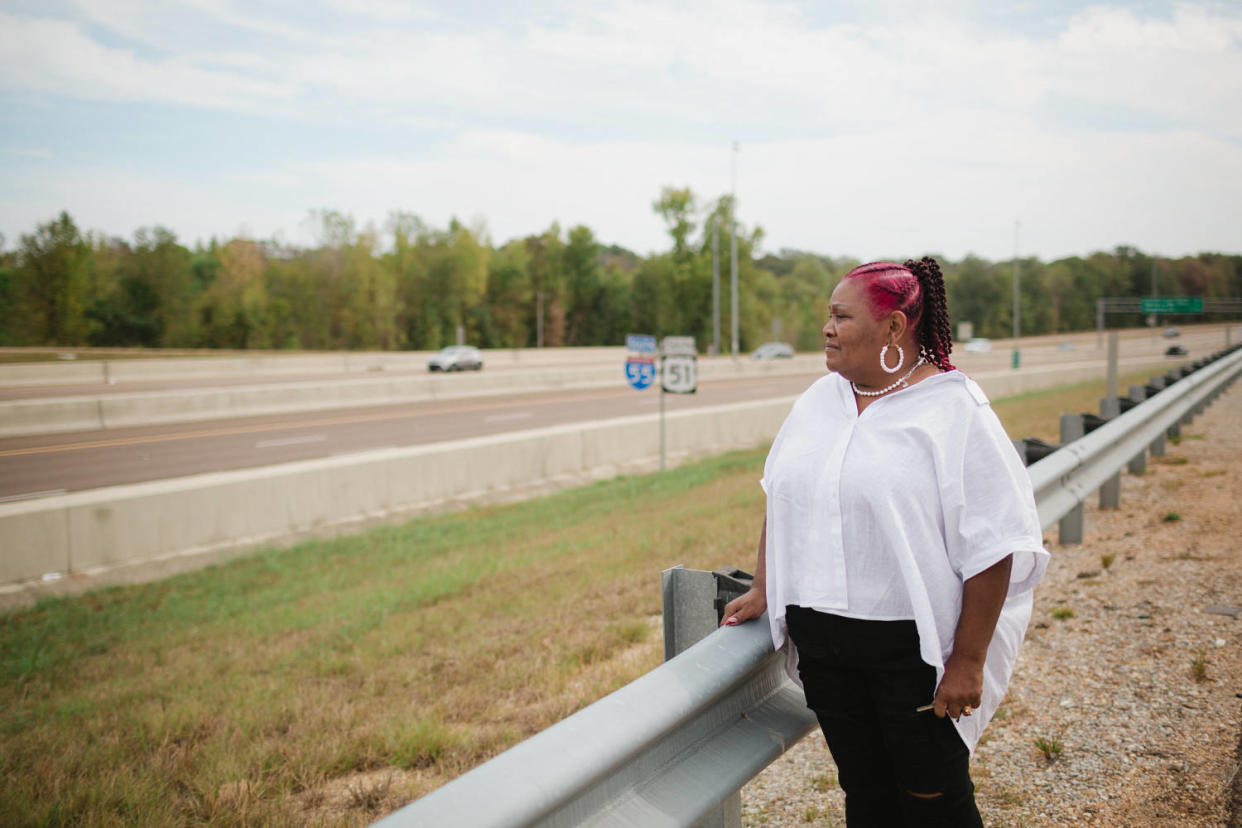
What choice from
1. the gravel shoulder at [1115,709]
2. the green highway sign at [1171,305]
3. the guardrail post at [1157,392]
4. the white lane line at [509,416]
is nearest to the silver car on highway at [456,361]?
the white lane line at [509,416]

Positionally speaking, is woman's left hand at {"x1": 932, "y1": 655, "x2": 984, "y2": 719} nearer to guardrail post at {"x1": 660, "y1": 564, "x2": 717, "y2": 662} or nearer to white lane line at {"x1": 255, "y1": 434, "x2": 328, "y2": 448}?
guardrail post at {"x1": 660, "y1": 564, "x2": 717, "y2": 662}

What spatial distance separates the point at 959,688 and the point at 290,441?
20.4 meters

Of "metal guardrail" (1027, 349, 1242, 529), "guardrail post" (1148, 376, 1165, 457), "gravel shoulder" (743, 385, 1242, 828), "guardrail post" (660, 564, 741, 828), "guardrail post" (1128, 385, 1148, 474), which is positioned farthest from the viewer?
"guardrail post" (1148, 376, 1165, 457)

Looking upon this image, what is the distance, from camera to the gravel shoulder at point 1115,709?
2730 mm

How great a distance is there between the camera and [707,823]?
2.02m

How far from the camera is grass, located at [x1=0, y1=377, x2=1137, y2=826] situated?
3.47 m

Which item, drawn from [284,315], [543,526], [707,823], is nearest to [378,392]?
[543,526]

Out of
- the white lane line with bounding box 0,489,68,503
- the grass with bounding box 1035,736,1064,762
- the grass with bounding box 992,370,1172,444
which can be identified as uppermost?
the grass with bounding box 1035,736,1064,762

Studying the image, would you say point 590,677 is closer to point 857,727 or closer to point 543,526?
point 857,727

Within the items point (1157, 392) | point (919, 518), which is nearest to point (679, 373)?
point (1157, 392)

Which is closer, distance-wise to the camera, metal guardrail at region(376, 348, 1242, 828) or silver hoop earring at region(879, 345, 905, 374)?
metal guardrail at region(376, 348, 1242, 828)

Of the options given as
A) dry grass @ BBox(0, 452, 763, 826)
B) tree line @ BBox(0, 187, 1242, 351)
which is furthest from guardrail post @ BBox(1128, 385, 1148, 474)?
tree line @ BBox(0, 187, 1242, 351)

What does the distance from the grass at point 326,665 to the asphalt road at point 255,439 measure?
300 inches

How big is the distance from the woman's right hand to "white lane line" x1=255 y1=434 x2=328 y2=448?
1916cm
